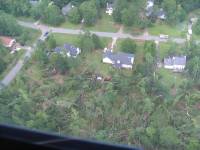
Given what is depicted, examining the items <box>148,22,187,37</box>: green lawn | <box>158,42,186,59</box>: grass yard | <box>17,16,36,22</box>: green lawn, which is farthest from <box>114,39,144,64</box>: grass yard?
<box>17,16,36,22</box>: green lawn

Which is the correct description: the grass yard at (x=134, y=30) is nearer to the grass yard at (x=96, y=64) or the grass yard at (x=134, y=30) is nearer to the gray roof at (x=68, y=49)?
the grass yard at (x=96, y=64)

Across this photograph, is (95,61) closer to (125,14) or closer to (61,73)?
(61,73)

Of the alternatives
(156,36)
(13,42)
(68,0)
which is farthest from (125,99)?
(68,0)

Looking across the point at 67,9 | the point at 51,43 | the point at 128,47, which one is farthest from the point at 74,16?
the point at 128,47

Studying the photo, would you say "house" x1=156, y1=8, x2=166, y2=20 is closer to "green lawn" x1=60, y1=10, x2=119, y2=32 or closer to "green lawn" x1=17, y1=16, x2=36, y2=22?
"green lawn" x1=60, y1=10, x2=119, y2=32

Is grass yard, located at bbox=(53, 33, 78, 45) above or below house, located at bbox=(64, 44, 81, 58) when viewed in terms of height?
above

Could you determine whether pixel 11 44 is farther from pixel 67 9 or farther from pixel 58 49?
pixel 67 9
